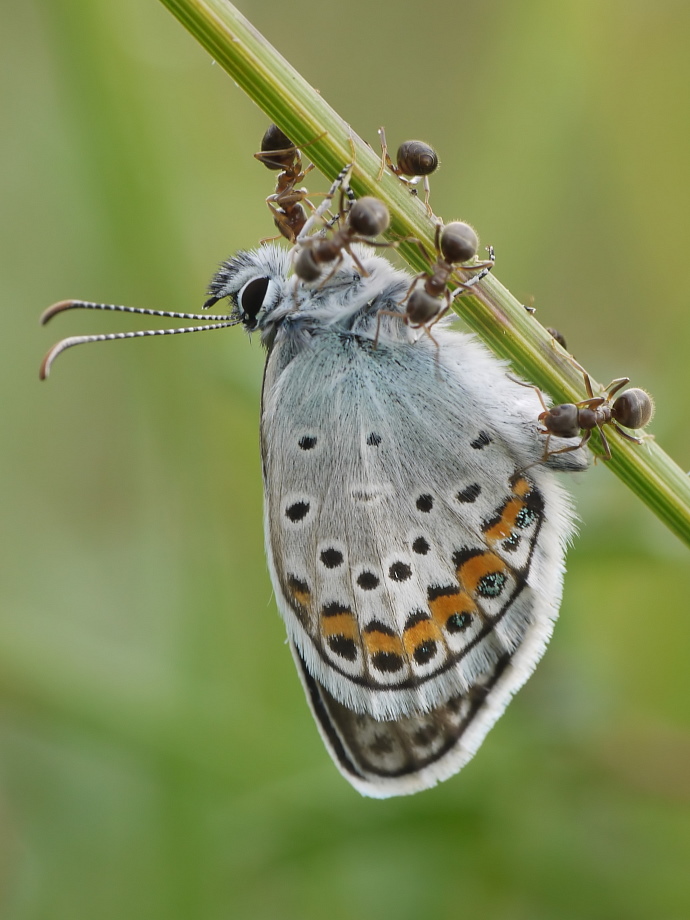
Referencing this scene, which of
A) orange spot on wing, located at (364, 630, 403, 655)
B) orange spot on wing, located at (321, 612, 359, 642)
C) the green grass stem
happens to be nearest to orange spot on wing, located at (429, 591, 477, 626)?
orange spot on wing, located at (364, 630, 403, 655)

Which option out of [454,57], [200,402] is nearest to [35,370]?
[200,402]

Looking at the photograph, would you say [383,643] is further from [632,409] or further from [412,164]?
[412,164]

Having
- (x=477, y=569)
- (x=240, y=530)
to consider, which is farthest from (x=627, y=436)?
(x=240, y=530)

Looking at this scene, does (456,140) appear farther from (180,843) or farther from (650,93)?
(180,843)

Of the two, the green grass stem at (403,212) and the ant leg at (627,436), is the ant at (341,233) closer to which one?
the green grass stem at (403,212)

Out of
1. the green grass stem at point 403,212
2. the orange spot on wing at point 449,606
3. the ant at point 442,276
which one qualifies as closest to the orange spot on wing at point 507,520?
the orange spot on wing at point 449,606
